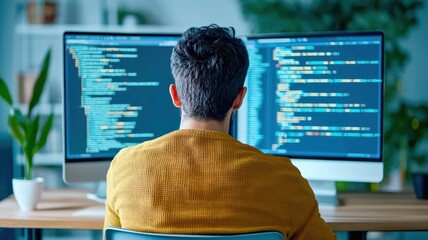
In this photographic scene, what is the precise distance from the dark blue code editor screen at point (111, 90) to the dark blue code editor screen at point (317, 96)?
0.29 m

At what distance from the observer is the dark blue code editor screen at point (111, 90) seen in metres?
2.06

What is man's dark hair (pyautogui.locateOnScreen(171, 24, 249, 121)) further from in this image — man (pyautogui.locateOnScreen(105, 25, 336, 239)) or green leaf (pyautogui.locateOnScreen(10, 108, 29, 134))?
green leaf (pyautogui.locateOnScreen(10, 108, 29, 134))

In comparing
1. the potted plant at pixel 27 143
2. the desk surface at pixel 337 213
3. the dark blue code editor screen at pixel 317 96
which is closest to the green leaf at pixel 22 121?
the potted plant at pixel 27 143

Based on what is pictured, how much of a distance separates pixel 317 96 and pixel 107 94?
63 centimetres

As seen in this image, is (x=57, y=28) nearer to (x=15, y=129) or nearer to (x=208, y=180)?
(x=15, y=129)

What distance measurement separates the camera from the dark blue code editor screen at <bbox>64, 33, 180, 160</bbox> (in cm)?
206

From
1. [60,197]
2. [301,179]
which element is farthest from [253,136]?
[301,179]

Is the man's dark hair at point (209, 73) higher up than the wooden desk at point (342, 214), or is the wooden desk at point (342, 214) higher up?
the man's dark hair at point (209, 73)

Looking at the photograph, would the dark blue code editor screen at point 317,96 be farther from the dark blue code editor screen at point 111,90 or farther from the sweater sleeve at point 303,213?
the sweater sleeve at point 303,213

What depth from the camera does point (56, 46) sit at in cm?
436

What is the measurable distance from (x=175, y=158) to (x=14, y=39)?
3.38m

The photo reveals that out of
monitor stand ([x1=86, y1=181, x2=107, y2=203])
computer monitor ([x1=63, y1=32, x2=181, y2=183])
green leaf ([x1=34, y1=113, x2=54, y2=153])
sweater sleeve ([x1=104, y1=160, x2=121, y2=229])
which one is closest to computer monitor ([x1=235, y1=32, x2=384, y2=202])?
computer monitor ([x1=63, y1=32, x2=181, y2=183])

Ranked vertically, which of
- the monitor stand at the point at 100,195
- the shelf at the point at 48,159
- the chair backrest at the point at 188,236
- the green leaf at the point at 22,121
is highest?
the green leaf at the point at 22,121

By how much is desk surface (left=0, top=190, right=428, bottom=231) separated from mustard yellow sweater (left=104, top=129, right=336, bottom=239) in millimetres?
494
